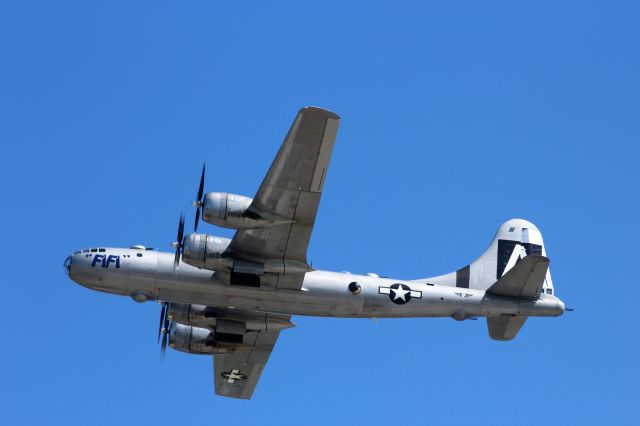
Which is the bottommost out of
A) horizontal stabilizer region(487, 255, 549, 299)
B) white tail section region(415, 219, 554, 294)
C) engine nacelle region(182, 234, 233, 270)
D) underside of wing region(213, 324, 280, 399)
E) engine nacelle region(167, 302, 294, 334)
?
Answer: underside of wing region(213, 324, 280, 399)

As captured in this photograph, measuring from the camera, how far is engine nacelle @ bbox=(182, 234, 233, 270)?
130 feet

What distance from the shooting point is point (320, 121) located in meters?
36.9

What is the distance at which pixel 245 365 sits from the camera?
47781 millimetres

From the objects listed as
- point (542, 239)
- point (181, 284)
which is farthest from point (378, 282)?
point (542, 239)

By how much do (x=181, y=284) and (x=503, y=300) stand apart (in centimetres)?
1241

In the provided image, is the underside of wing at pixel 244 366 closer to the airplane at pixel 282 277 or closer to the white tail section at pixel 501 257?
the airplane at pixel 282 277

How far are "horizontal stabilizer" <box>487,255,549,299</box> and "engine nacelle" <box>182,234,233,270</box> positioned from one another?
34.9 ft

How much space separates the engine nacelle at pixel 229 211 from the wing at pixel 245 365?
30.9 ft

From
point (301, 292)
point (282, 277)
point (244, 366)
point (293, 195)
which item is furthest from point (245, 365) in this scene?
point (293, 195)

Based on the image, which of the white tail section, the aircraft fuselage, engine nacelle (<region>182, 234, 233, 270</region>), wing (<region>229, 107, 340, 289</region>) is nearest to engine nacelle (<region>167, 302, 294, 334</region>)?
the aircraft fuselage

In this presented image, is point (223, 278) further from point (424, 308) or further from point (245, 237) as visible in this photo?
point (424, 308)

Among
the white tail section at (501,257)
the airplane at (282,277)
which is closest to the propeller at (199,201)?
the airplane at (282,277)

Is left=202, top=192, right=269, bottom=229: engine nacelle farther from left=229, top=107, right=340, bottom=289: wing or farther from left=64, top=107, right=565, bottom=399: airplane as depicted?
left=229, top=107, right=340, bottom=289: wing

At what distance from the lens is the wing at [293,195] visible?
37094 mm
